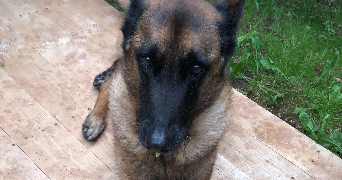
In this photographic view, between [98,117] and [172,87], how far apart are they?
141 centimetres

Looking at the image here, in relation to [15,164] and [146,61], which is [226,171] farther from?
[15,164]

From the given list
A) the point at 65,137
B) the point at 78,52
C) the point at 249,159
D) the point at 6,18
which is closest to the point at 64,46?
the point at 78,52

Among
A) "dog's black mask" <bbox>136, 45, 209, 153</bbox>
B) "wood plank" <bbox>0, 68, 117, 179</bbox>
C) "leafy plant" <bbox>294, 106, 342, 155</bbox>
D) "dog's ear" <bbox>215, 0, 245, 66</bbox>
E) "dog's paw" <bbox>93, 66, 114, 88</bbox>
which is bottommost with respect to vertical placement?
"wood plank" <bbox>0, 68, 117, 179</bbox>

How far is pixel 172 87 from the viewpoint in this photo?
2021mm

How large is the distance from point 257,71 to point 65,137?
96.9 inches

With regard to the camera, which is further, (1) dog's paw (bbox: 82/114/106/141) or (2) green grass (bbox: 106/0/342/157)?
(2) green grass (bbox: 106/0/342/157)

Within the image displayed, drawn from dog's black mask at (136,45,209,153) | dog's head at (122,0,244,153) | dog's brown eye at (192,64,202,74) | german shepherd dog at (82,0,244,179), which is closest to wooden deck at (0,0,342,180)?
german shepherd dog at (82,0,244,179)

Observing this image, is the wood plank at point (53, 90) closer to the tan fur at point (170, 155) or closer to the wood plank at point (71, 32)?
the wood plank at point (71, 32)

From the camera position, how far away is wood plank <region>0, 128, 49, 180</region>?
8.98 feet

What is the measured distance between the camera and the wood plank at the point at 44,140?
2848mm

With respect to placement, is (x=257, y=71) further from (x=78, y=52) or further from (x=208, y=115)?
(x=78, y=52)

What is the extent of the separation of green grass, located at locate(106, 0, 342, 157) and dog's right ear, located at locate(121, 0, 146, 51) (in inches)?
79.8

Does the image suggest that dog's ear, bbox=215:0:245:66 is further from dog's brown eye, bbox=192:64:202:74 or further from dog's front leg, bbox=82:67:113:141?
dog's front leg, bbox=82:67:113:141

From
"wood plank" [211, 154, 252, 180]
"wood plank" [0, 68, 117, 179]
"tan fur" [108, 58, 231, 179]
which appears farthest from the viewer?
"wood plank" [211, 154, 252, 180]
